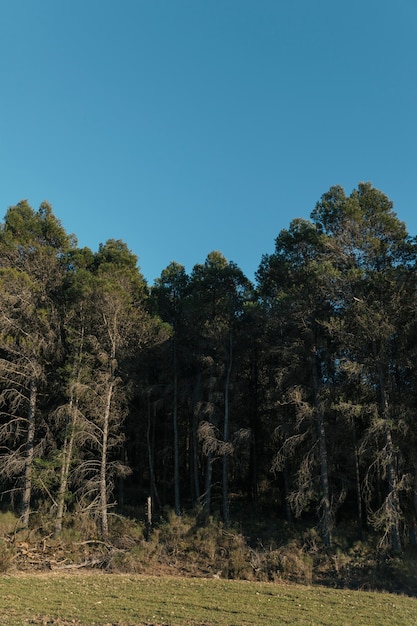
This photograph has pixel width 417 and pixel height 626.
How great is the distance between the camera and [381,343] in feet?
66.3

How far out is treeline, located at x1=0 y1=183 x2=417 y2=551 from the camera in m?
20.1

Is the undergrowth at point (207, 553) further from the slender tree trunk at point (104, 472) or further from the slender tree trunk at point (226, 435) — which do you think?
the slender tree trunk at point (226, 435)

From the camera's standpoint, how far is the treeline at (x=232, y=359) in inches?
792

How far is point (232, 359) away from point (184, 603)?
15.0 m

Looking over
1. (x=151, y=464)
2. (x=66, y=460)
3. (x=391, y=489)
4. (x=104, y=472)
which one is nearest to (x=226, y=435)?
(x=151, y=464)

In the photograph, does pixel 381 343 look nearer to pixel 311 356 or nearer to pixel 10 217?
pixel 311 356

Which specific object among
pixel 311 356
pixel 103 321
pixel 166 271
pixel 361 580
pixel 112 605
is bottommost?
pixel 361 580

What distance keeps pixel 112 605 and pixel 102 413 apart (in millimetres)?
12946

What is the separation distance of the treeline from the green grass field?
5.83 m

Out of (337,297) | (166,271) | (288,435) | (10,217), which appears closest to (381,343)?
(337,297)

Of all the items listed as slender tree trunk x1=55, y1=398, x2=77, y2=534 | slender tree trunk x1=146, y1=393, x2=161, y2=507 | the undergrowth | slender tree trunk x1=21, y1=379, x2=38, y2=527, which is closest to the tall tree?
slender tree trunk x1=21, y1=379, x2=38, y2=527

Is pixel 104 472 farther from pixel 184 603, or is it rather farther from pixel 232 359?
pixel 184 603

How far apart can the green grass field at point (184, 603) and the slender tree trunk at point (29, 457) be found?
246 inches

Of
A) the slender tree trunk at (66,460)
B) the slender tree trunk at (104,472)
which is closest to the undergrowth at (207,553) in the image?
the slender tree trunk at (104,472)
